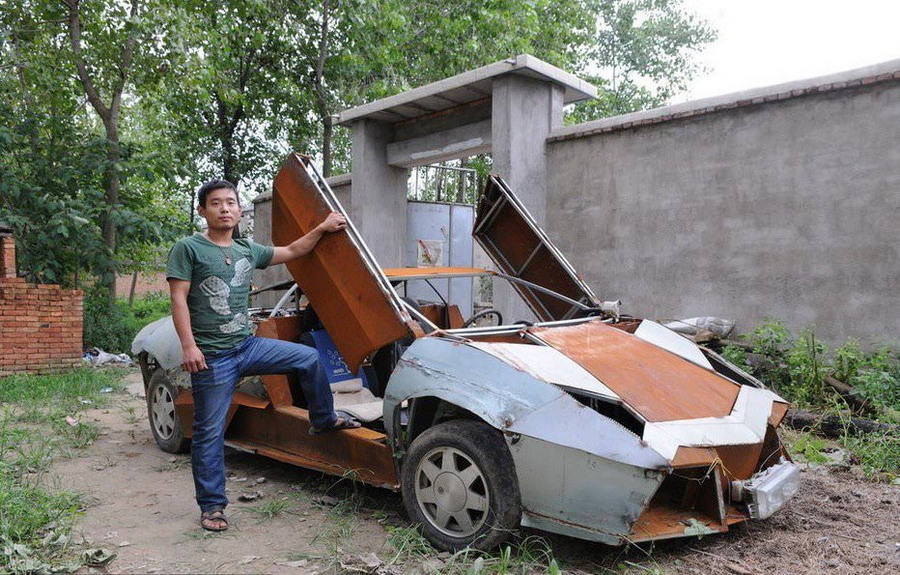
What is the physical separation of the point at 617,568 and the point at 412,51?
15414mm

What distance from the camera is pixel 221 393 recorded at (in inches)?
144

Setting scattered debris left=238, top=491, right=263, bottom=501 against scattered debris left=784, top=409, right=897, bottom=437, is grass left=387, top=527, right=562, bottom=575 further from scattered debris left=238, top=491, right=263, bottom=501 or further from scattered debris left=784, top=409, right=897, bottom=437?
scattered debris left=784, top=409, right=897, bottom=437

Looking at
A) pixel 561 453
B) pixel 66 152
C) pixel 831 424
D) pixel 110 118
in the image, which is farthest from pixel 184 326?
pixel 110 118

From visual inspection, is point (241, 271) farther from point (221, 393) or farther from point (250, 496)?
point (250, 496)

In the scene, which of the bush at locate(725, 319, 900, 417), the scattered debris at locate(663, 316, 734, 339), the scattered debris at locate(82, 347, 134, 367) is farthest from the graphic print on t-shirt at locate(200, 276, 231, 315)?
the scattered debris at locate(82, 347, 134, 367)

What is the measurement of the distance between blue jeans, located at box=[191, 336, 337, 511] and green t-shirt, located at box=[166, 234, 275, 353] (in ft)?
0.28

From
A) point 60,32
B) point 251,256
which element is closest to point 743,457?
point 251,256

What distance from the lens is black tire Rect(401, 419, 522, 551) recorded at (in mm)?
2990

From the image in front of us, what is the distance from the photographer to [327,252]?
399 cm

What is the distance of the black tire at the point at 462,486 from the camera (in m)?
2.99

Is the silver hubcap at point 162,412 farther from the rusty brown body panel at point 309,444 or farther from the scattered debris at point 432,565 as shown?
the scattered debris at point 432,565

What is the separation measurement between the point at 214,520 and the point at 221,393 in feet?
2.16

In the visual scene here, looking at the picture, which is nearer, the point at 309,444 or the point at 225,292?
the point at 225,292

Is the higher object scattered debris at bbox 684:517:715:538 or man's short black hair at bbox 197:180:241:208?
man's short black hair at bbox 197:180:241:208
